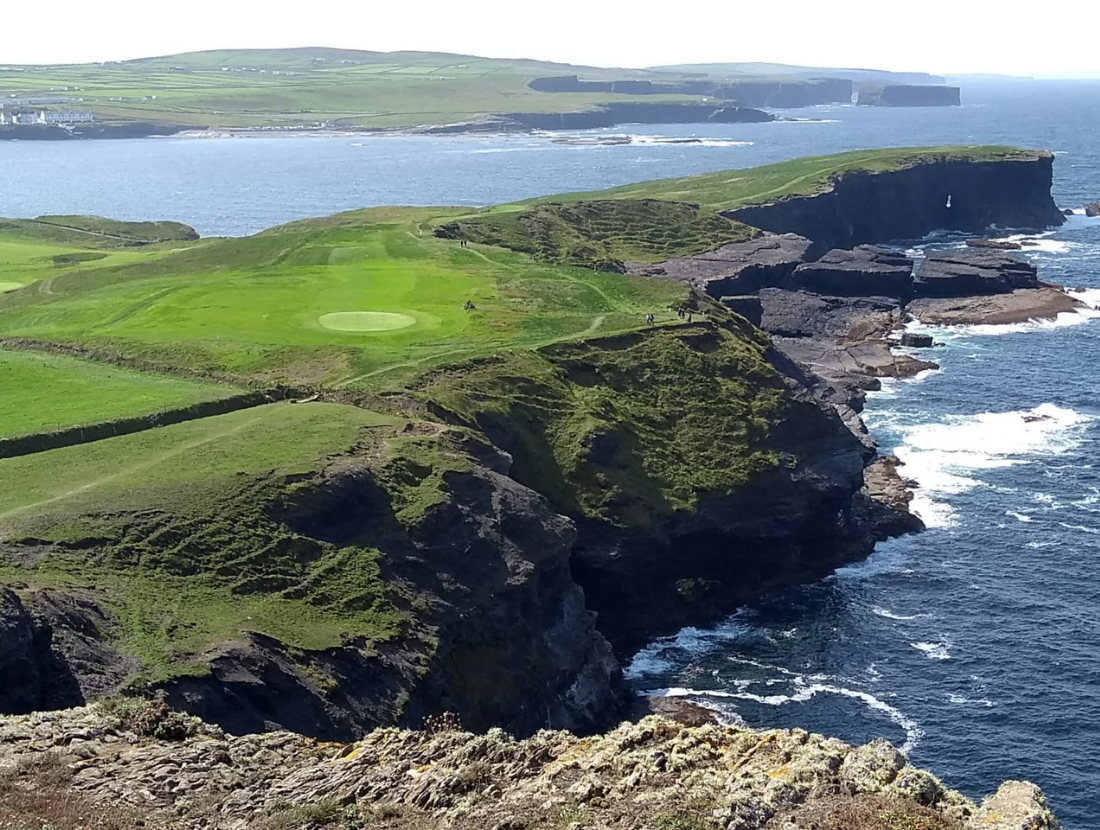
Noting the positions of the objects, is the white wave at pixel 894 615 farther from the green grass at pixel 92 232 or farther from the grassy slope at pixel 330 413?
the green grass at pixel 92 232

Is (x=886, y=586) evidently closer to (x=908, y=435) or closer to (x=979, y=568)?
(x=979, y=568)

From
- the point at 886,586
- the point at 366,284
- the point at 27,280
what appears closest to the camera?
the point at 886,586

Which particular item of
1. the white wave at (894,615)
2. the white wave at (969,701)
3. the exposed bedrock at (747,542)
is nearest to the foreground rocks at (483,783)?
the white wave at (969,701)

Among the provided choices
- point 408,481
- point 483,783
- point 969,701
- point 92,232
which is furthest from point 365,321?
point 92,232

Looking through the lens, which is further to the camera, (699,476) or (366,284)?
(366,284)

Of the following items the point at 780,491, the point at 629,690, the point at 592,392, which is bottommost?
the point at 629,690

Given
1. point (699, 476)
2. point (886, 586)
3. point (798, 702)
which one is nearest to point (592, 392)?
point (699, 476)

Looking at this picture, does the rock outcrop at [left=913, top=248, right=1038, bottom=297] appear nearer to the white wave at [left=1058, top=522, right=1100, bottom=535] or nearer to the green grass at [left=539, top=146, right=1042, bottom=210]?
the green grass at [left=539, top=146, right=1042, bottom=210]

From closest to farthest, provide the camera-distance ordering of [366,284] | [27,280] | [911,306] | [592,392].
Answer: [592,392] → [366,284] → [27,280] → [911,306]
